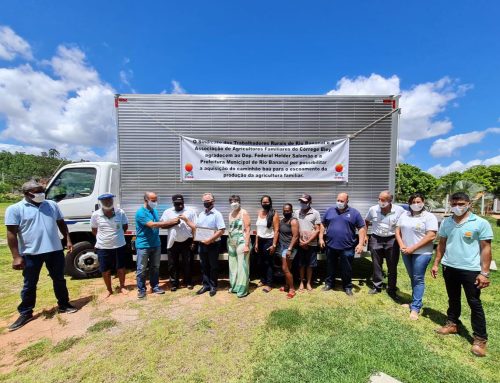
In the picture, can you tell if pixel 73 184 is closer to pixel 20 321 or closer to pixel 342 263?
pixel 20 321

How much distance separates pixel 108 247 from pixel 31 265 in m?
0.99

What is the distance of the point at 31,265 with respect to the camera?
12.0 feet

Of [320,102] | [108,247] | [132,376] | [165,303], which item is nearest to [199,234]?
[165,303]

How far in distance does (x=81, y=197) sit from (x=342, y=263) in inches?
203

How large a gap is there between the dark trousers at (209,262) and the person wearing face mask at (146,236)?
0.77 m

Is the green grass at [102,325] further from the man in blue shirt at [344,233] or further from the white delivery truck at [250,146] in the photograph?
the man in blue shirt at [344,233]

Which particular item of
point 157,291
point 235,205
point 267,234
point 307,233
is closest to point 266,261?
point 267,234

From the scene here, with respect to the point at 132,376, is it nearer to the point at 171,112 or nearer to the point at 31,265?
the point at 31,265

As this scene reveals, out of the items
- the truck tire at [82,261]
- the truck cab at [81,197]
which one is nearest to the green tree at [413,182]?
the truck cab at [81,197]

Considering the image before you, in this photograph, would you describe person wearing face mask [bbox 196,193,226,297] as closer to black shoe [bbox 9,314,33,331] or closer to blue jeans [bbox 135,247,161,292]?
blue jeans [bbox 135,247,161,292]

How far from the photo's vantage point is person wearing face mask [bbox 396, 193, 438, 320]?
3676 mm

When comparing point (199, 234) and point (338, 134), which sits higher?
point (338, 134)

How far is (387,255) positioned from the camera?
438cm

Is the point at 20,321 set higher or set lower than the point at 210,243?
lower
